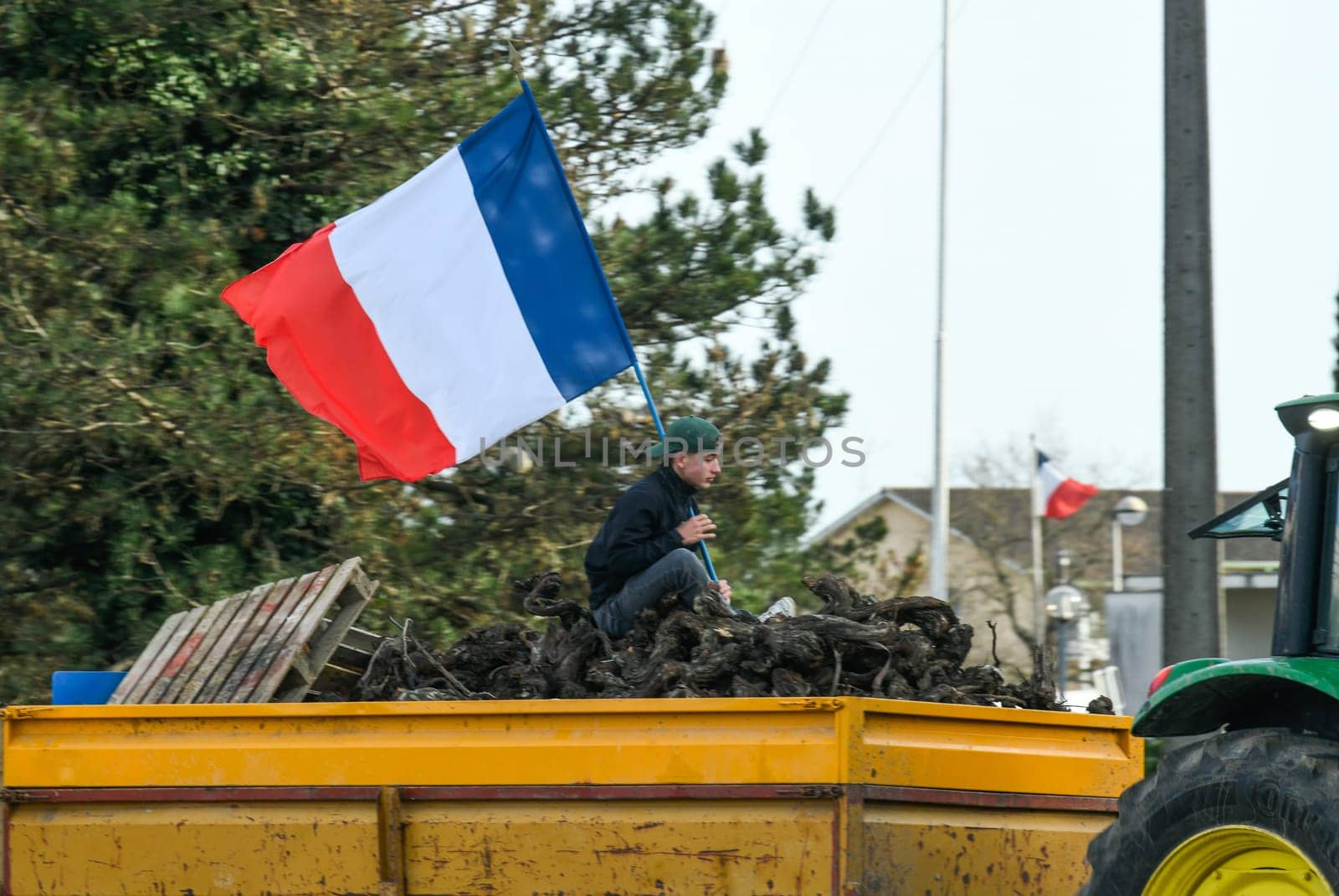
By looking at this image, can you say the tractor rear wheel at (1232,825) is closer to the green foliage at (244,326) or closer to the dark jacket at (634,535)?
the dark jacket at (634,535)

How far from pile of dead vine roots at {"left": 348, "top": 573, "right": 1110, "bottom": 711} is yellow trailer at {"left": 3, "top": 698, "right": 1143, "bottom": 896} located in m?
0.43

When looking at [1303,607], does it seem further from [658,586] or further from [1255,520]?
[658,586]

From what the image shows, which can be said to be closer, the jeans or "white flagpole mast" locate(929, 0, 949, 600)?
the jeans

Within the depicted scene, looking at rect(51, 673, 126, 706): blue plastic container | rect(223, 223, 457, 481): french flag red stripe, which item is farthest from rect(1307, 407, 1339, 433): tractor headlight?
rect(51, 673, 126, 706): blue plastic container

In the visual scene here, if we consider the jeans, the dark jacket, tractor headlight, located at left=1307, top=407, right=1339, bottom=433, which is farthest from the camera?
the dark jacket

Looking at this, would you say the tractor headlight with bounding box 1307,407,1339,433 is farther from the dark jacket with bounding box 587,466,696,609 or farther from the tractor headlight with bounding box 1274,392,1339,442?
the dark jacket with bounding box 587,466,696,609

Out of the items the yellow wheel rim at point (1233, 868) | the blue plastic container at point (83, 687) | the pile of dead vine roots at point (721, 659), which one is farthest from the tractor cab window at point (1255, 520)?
the blue plastic container at point (83, 687)

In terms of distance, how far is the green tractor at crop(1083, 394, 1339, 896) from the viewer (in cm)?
392

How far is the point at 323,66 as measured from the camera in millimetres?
11367

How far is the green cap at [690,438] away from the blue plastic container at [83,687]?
254 cm

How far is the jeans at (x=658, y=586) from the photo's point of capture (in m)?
6.09

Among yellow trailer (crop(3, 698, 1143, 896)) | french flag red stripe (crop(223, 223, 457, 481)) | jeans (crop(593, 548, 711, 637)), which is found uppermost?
french flag red stripe (crop(223, 223, 457, 481))

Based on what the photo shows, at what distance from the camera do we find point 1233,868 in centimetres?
411

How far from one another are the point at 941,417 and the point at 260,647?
15.5 metres
